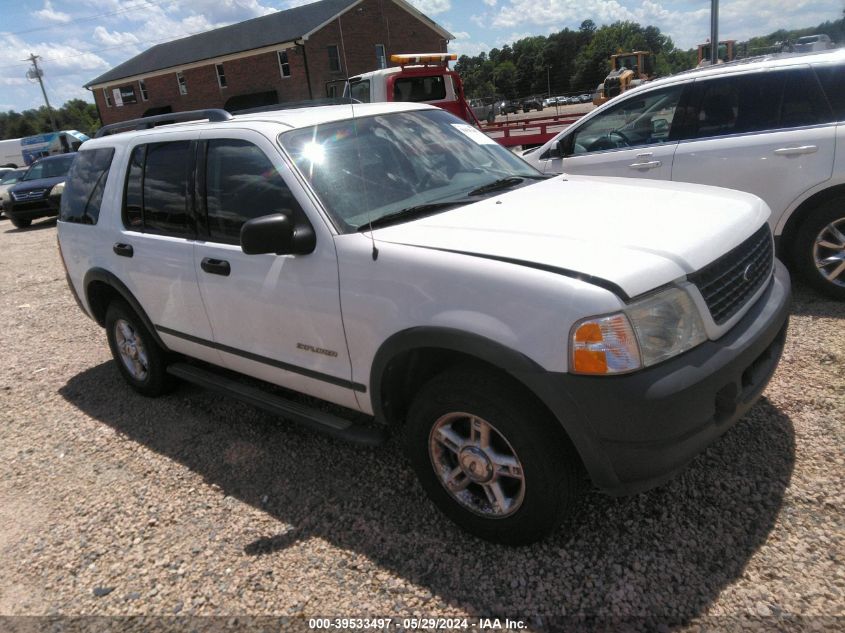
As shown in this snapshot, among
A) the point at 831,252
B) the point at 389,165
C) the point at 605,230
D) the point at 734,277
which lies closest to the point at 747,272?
the point at 734,277

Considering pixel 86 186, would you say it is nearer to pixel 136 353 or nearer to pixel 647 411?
pixel 136 353

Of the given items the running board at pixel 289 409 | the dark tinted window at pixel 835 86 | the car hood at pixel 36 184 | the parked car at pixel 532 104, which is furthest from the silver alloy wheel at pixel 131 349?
the parked car at pixel 532 104

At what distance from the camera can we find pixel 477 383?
240 centimetres

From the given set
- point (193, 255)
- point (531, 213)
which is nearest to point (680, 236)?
point (531, 213)

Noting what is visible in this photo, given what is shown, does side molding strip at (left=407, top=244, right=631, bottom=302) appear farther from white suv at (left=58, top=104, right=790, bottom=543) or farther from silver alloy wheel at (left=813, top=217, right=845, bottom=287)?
silver alloy wheel at (left=813, top=217, right=845, bottom=287)

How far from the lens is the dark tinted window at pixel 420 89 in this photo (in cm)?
1242

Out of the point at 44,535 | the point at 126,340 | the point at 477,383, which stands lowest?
the point at 44,535

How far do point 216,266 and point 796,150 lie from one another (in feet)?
13.8

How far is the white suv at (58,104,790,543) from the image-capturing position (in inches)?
84.2

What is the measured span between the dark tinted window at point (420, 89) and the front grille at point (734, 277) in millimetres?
10454

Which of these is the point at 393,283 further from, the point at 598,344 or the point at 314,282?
the point at 598,344

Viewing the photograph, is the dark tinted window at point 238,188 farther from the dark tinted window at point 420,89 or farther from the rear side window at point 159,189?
the dark tinted window at point 420,89

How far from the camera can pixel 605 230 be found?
7.96ft

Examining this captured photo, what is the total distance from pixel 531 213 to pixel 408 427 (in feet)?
3.60
